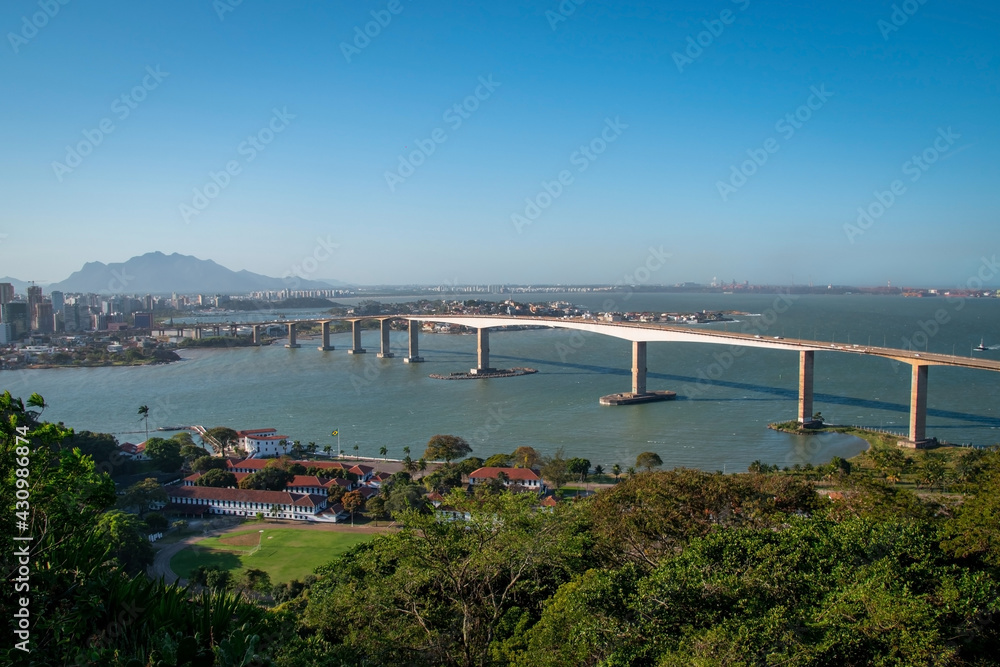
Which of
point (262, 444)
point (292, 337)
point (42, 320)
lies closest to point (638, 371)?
point (262, 444)

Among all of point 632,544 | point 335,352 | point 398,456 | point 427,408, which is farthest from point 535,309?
point 632,544

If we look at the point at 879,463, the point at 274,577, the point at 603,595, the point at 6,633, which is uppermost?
the point at 6,633

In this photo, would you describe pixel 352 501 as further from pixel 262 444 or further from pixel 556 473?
pixel 262 444

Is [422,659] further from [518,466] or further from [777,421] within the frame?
[777,421]

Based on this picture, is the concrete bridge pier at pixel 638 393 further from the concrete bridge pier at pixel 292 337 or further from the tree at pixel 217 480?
the concrete bridge pier at pixel 292 337

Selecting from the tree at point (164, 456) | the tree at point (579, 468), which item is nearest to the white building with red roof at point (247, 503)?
the tree at point (164, 456)

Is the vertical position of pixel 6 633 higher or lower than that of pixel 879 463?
higher
